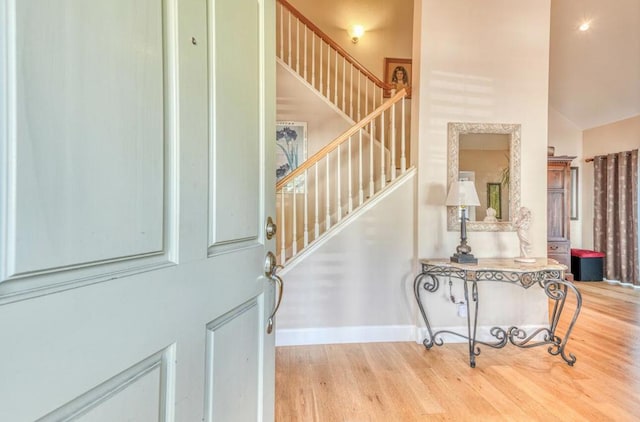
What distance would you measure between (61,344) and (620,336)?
3969mm

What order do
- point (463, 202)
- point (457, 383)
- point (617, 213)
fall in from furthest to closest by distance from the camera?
point (617, 213)
point (463, 202)
point (457, 383)

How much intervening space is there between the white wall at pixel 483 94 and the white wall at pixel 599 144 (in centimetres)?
334

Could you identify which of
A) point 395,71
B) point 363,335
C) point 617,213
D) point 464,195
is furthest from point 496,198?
point 617,213

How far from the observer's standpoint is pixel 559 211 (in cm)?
491

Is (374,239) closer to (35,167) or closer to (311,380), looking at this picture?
(311,380)

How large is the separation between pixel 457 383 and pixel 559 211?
4181 mm

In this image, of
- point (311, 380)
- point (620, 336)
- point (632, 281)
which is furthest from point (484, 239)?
point (632, 281)

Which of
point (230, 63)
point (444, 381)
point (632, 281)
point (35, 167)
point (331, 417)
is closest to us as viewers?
point (35, 167)

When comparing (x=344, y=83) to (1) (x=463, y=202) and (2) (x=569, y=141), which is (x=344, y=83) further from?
(2) (x=569, y=141)

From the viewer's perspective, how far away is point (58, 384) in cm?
43

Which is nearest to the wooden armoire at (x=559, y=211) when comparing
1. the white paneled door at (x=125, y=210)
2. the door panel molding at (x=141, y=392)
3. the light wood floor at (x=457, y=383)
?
the light wood floor at (x=457, y=383)

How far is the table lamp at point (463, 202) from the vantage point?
2355 mm

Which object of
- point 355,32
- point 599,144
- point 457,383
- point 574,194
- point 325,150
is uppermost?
point 355,32

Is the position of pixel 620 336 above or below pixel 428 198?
below
